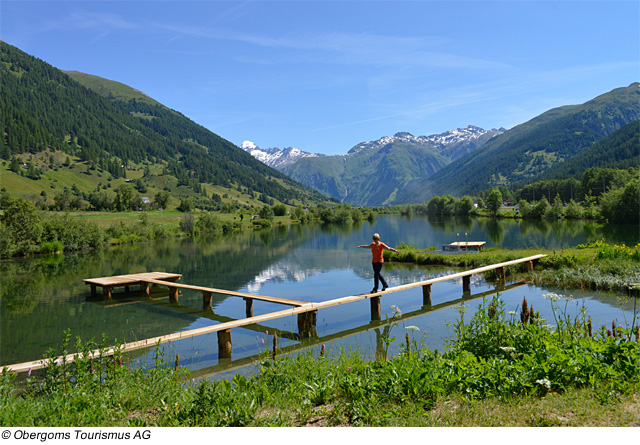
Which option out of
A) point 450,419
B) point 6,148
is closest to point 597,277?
point 450,419

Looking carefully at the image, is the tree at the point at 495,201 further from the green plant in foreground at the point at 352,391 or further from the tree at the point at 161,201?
the green plant in foreground at the point at 352,391

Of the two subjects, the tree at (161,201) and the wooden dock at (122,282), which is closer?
the wooden dock at (122,282)

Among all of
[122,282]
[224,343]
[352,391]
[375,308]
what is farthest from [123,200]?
[352,391]

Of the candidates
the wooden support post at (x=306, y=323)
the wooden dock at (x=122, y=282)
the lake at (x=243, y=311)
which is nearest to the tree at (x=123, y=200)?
the lake at (x=243, y=311)

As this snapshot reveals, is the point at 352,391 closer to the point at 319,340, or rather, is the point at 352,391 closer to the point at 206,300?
the point at 319,340

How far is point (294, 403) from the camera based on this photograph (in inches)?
256

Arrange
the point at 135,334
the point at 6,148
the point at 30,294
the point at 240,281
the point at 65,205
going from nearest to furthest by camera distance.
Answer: the point at 135,334 < the point at 30,294 < the point at 240,281 < the point at 65,205 < the point at 6,148

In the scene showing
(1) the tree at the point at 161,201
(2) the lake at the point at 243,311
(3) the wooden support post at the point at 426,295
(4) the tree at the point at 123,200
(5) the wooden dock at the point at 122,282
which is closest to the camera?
(2) the lake at the point at 243,311

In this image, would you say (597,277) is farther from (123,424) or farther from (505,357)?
(123,424)

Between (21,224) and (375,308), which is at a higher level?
(21,224)

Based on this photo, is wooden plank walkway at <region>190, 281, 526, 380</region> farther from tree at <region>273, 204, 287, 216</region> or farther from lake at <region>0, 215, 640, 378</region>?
tree at <region>273, 204, 287, 216</region>

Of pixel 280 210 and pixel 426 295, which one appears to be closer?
pixel 426 295

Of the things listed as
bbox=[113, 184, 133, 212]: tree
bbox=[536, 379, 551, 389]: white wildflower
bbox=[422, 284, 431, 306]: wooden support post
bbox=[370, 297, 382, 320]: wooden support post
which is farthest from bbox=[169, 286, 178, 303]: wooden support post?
bbox=[113, 184, 133, 212]: tree

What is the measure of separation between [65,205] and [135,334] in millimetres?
132684
